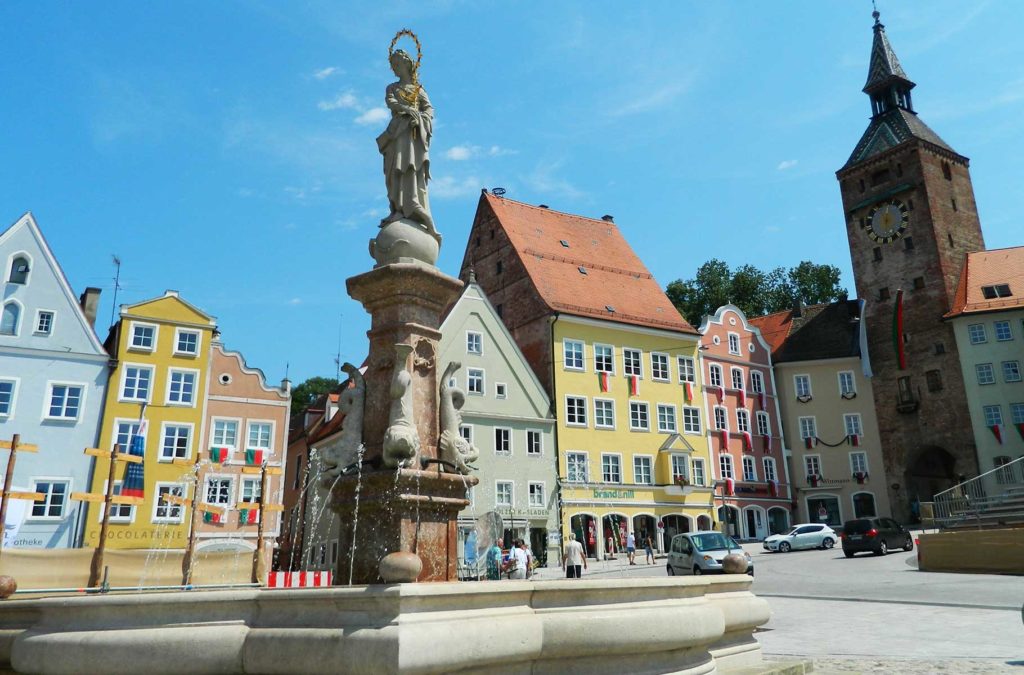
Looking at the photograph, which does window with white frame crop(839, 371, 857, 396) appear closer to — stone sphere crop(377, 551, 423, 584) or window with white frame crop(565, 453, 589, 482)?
window with white frame crop(565, 453, 589, 482)

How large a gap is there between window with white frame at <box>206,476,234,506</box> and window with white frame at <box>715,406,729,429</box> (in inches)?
1084

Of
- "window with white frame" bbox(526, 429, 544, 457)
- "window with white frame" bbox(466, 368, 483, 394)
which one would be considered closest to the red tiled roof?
"window with white frame" bbox(466, 368, 483, 394)

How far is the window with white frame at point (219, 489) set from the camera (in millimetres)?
35844

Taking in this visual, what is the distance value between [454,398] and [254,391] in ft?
104

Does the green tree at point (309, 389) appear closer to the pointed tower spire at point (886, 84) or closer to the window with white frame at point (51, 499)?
the window with white frame at point (51, 499)

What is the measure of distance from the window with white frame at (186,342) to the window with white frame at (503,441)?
14.7m

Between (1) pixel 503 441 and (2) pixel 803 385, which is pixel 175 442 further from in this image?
(2) pixel 803 385

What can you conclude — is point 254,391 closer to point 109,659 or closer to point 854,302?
point 109,659

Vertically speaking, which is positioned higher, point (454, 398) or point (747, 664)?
point (454, 398)

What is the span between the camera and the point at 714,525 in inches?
1731

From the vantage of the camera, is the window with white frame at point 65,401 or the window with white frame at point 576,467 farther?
the window with white frame at point 576,467

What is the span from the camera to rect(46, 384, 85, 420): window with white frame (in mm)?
34031

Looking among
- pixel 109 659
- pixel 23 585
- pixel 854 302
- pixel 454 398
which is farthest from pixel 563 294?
pixel 109 659

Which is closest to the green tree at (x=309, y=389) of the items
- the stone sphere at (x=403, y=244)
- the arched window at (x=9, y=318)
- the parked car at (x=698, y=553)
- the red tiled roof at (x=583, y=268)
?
the red tiled roof at (x=583, y=268)
